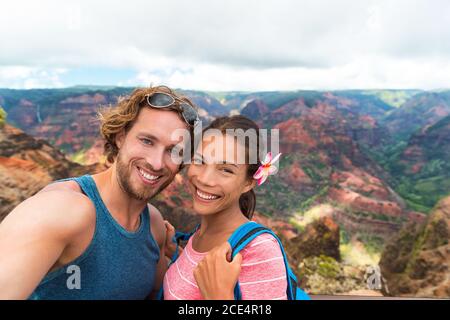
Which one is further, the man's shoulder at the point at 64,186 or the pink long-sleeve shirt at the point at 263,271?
the man's shoulder at the point at 64,186

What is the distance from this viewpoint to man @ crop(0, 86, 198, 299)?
1659 millimetres

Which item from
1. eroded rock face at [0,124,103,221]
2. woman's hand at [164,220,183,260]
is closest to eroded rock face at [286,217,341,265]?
eroded rock face at [0,124,103,221]

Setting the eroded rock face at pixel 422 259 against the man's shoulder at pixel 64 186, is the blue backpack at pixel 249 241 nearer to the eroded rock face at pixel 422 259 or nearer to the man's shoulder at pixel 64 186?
the man's shoulder at pixel 64 186

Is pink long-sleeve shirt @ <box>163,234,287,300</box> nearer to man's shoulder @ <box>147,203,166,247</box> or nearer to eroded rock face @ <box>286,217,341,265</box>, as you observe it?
man's shoulder @ <box>147,203,166,247</box>

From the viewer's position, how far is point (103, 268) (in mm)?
2076

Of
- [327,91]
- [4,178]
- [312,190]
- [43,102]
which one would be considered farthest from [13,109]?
[327,91]

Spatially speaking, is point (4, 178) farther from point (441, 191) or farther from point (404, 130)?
point (404, 130)

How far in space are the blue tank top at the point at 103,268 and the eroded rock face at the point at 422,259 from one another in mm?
6912

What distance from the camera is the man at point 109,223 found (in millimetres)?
1659

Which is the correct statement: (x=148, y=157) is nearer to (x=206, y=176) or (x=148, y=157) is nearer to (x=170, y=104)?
(x=170, y=104)

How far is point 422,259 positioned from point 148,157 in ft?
27.3

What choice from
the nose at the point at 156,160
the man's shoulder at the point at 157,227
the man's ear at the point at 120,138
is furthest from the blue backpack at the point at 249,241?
the man's ear at the point at 120,138

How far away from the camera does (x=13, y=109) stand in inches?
1217
